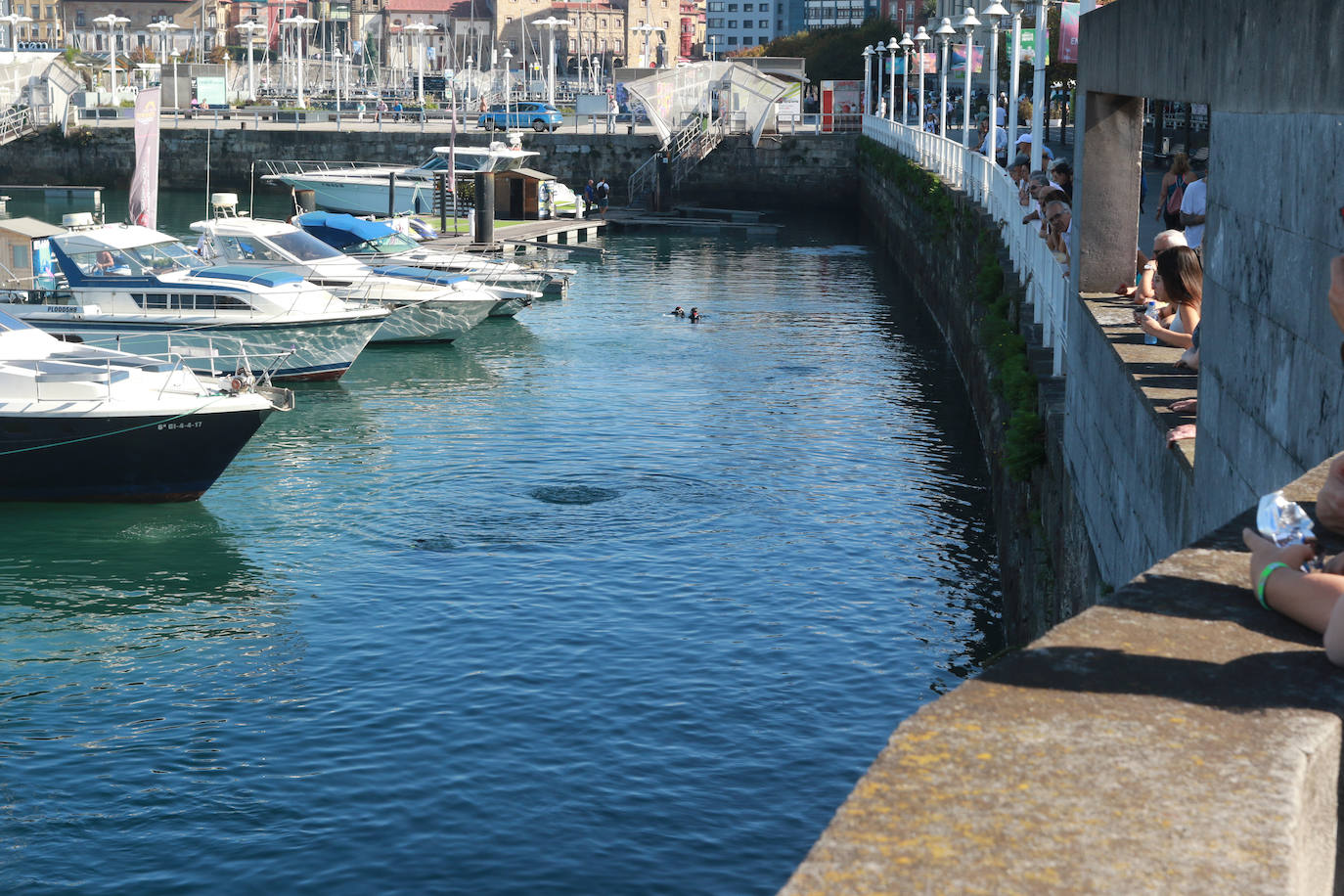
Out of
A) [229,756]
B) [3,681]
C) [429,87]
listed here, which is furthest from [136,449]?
[429,87]

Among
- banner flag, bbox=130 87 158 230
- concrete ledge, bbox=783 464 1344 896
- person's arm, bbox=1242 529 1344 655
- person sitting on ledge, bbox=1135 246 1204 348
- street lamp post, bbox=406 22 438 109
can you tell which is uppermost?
street lamp post, bbox=406 22 438 109

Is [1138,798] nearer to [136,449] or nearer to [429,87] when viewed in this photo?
[136,449]

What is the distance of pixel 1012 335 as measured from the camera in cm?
1853

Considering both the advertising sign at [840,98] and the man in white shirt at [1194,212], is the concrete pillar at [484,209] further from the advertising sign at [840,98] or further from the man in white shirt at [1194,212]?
the man in white shirt at [1194,212]

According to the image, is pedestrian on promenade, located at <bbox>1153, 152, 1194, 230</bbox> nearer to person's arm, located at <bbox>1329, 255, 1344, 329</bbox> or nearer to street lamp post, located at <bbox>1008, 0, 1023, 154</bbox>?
street lamp post, located at <bbox>1008, 0, 1023, 154</bbox>

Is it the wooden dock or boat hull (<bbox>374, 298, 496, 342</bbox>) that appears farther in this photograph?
the wooden dock

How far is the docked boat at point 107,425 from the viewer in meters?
19.8

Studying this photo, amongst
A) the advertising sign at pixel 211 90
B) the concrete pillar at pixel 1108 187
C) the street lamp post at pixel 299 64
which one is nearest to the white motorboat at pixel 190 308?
the concrete pillar at pixel 1108 187

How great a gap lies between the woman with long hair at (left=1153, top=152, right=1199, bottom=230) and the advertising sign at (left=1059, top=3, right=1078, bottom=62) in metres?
2.54

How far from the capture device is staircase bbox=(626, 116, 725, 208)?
6681cm

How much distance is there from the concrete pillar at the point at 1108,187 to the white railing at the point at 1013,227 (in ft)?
4.92

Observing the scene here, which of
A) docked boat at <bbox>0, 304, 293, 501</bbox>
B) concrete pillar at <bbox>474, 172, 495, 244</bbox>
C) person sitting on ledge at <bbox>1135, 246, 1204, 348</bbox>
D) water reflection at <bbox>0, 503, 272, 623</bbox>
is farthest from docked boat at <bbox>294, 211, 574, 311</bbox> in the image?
person sitting on ledge at <bbox>1135, 246, 1204, 348</bbox>

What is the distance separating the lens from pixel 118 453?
66.2 ft

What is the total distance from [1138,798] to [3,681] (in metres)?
13.0
